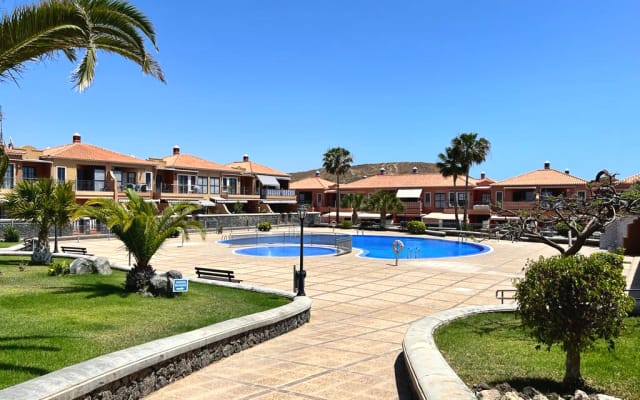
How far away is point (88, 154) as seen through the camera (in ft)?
140

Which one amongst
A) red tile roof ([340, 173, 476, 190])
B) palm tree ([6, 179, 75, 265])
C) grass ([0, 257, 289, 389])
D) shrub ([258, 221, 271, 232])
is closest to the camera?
grass ([0, 257, 289, 389])

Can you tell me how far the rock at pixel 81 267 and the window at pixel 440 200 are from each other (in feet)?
156

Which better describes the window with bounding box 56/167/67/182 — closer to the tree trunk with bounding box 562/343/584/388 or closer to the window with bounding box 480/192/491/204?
the tree trunk with bounding box 562/343/584/388

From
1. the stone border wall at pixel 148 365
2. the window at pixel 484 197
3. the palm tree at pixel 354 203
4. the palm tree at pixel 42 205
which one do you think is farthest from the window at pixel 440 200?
the stone border wall at pixel 148 365

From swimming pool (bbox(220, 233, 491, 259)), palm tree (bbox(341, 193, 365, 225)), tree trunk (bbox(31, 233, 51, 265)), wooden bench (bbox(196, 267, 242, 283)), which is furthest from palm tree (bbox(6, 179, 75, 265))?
palm tree (bbox(341, 193, 365, 225))

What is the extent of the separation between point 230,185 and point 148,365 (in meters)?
51.0

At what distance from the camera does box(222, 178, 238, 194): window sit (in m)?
56.0

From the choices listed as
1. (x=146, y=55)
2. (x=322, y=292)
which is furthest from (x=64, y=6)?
(x=322, y=292)

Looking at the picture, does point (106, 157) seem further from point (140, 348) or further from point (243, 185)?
point (140, 348)

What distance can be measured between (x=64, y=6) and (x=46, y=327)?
218 inches

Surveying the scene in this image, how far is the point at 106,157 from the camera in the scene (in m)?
43.8

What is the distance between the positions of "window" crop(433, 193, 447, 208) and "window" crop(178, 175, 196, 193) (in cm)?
2867

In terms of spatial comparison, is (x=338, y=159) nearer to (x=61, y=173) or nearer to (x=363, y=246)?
(x=363, y=246)

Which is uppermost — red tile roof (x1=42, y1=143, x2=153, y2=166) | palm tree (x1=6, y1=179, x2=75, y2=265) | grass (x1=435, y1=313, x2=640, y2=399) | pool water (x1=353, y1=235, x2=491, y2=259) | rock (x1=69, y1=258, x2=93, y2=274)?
red tile roof (x1=42, y1=143, x2=153, y2=166)
